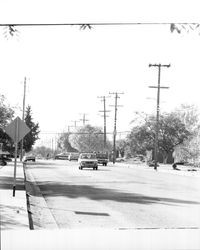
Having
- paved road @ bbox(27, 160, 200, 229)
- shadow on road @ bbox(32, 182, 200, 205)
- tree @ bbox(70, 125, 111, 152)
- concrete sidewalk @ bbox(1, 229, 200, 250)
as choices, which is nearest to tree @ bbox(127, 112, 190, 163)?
tree @ bbox(70, 125, 111, 152)

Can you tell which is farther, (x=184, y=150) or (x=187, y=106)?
(x=187, y=106)

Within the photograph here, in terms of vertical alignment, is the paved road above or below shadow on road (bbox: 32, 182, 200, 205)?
below

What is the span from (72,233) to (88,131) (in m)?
123

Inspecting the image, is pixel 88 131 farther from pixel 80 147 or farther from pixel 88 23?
pixel 88 23

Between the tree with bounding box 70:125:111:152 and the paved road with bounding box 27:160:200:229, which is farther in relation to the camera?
the tree with bounding box 70:125:111:152

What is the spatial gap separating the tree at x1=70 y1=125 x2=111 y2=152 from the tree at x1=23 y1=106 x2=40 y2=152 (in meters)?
28.3

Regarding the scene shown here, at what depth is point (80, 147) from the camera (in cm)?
12888

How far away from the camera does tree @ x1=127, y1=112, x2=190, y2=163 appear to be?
260 feet

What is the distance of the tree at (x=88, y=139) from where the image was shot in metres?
124

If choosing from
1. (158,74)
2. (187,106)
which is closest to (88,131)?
(187,106)

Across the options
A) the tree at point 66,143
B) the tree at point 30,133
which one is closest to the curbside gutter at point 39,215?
the tree at point 30,133

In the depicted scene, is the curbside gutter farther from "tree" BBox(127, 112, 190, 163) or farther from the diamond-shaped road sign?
"tree" BBox(127, 112, 190, 163)

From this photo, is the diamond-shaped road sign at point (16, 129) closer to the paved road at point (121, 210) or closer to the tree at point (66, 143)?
the paved road at point (121, 210)

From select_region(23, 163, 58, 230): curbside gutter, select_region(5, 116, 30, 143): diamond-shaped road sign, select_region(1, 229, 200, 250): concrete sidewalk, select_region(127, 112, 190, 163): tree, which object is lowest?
select_region(23, 163, 58, 230): curbside gutter
